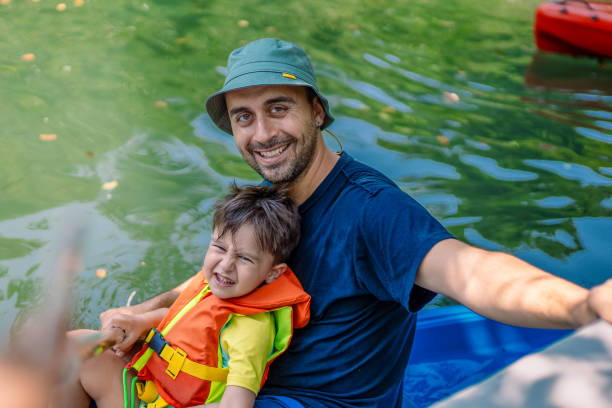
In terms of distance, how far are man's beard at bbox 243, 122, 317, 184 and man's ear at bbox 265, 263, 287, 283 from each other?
0.31m

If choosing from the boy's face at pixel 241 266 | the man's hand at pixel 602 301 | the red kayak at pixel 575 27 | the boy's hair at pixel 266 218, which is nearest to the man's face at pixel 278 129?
the boy's hair at pixel 266 218

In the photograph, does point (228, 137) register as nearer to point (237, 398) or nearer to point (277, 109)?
point (277, 109)

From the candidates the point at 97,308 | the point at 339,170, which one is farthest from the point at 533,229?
the point at 97,308

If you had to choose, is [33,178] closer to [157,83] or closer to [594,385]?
[157,83]

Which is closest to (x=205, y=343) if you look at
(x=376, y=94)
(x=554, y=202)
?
(x=554, y=202)

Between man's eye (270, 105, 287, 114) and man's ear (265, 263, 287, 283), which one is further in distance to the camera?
man's eye (270, 105, 287, 114)

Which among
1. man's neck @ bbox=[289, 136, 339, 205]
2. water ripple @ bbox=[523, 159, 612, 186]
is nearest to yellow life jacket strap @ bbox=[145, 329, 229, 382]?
man's neck @ bbox=[289, 136, 339, 205]

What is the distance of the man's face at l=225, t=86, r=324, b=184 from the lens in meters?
2.12

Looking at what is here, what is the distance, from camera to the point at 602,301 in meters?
1.13

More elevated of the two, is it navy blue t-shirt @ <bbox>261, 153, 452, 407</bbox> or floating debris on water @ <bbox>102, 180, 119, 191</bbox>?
navy blue t-shirt @ <bbox>261, 153, 452, 407</bbox>

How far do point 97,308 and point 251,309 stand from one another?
188 cm

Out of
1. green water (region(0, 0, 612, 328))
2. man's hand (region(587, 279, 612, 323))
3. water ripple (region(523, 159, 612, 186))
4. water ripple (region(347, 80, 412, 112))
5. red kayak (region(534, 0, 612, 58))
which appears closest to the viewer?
man's hand (region(587, 279, 612, 323))

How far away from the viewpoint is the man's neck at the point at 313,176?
83.2 inches

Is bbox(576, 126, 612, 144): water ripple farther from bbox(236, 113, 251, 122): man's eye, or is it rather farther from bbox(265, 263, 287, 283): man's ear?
bbox(265, 263, 287, 283): man's ear
